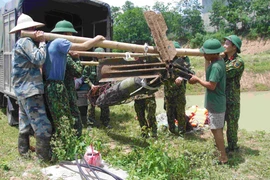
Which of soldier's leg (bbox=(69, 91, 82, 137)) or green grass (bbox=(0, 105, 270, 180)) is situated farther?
soldier's leg (bbox=(69, 91, 82, 137))

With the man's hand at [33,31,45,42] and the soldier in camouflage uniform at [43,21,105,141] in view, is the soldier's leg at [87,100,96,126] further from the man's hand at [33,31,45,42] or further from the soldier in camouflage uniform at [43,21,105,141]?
the man's hand at [33,31,45,42]

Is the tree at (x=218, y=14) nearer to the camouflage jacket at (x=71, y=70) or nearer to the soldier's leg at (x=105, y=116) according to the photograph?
the soldier's leg at (x=105, y=116)

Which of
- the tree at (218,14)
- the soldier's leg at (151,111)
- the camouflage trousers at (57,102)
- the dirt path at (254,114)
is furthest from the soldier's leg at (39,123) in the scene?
the tree at (218,14)

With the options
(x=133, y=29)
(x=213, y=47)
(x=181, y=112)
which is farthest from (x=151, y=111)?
(x=133, y=29)

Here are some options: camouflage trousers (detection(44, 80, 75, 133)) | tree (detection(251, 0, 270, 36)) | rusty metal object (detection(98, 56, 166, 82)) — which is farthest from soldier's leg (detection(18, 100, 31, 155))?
tree (detection(251, 0, 270, 36))

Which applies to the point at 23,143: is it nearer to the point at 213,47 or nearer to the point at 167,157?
the point at 167,157

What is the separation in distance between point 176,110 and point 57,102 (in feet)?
8.40

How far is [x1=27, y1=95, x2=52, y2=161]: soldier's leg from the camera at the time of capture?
4062 mm

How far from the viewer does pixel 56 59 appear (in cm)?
406

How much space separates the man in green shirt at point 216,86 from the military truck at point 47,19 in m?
3.01

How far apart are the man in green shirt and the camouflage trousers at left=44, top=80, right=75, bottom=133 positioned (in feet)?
5.89

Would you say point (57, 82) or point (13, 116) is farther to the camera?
point (13, 116)

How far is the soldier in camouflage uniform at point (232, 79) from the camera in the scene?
4.45 metres

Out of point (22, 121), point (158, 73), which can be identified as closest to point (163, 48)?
point (158, 73)
